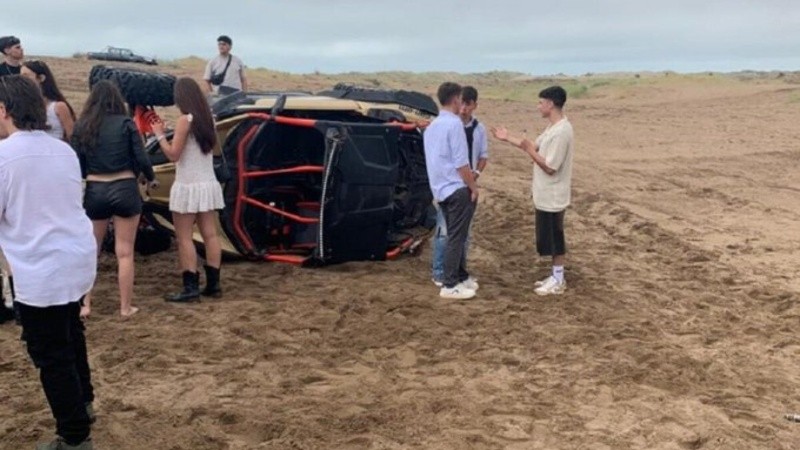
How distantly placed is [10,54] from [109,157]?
2.46 metres

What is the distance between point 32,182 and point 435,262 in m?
4.14

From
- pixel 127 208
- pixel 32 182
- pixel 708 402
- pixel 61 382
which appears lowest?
pixel 708 402

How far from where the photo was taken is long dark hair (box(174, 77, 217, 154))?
6.00 meters

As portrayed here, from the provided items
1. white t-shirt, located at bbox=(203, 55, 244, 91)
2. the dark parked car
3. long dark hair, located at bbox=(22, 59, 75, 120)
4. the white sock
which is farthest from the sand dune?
the dark parked car

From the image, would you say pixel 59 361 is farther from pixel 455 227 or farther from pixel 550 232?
pixel 550 232

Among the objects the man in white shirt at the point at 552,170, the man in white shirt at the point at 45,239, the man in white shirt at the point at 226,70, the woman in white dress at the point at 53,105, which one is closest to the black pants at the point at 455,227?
the man in white shirt at the point at 552,170

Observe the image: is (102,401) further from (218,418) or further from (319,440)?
(319,440)

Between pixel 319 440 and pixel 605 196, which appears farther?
pixel 605 196

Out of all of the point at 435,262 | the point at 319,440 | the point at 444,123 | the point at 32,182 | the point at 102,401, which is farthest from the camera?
the point at 435,262

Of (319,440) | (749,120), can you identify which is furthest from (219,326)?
(749,120)

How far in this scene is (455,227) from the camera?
684 centimetres

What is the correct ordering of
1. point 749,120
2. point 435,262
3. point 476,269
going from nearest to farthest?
point 435,262, point 476,269, point 749,120

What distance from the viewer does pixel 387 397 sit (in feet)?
16.0

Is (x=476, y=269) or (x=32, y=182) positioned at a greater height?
(x=32, y=182)
